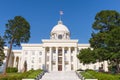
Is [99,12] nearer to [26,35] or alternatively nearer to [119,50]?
[119,50]

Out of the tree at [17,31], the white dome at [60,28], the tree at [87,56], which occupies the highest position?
the white dome at [60,28]

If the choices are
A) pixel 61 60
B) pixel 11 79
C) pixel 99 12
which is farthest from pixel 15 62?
pixel 11 79

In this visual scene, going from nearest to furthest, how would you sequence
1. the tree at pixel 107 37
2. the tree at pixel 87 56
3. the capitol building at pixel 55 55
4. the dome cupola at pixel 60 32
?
the tree at pixel 107 37 < the tree at pixel 87 56 < the capitol building at pixel 55 55 < the dome cupola at pixel 60 32

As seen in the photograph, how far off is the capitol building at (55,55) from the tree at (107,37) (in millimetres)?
28894

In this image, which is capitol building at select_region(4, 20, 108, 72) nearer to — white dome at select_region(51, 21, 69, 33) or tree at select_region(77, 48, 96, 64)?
white dome at select_region(51, 21, 69, 33)

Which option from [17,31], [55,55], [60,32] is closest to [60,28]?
[60,32]

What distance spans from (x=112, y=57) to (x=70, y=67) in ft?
111

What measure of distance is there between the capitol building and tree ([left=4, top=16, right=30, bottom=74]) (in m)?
22.4

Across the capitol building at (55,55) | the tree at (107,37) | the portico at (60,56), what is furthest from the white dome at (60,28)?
the tree at (107,37)

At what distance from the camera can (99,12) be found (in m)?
49.5

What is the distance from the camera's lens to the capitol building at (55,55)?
252ft

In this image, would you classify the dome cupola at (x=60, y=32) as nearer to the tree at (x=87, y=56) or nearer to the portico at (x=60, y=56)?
the portico at (x=60, y=56)

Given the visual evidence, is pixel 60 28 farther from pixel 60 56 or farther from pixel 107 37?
pixel 107 37

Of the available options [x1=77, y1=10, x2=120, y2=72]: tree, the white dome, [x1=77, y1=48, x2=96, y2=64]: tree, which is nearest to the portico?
the white dome
